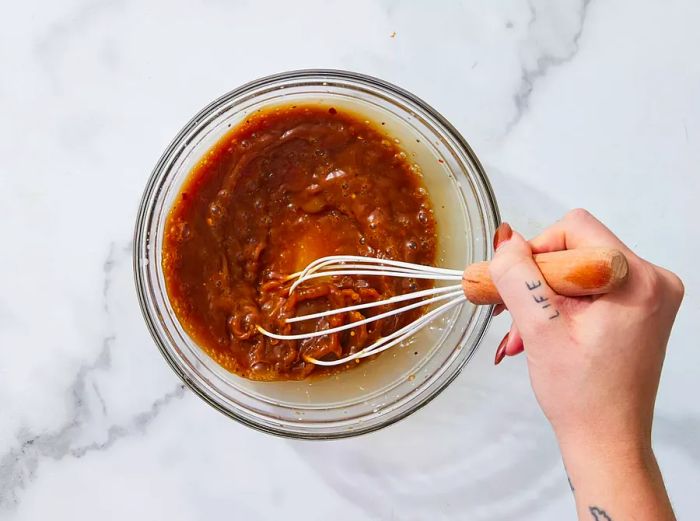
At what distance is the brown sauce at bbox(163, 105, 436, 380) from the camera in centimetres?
110

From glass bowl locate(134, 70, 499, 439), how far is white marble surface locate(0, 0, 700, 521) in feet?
0.28

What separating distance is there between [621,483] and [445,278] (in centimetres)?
34

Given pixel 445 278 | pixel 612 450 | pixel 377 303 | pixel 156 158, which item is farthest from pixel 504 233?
pixel 156 158

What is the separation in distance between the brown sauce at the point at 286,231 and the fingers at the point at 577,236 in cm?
27

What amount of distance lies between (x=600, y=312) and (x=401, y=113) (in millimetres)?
486

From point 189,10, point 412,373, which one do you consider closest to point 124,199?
point 189,10

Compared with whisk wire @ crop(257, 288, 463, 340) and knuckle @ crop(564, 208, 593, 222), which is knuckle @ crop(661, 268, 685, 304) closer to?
knuckle @ crop(564, 208, 593, 222)

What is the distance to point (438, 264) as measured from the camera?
3.75 feet

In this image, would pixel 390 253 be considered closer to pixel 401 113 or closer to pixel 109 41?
pixel 401 113

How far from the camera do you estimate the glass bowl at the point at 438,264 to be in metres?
1.08

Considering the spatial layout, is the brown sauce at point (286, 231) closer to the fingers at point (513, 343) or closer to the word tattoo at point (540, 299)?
the fingers at point (513, 343)

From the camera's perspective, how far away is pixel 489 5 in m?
1.20

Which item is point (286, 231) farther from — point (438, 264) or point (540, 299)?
point (540, 299)

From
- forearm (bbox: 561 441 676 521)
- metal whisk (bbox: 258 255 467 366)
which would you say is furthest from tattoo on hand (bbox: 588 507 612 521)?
metal whisk (bbox: 258 255 467 366)
